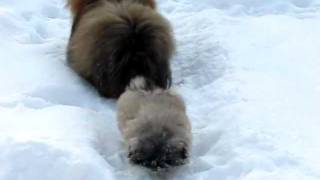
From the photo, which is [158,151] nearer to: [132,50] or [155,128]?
[155,128]

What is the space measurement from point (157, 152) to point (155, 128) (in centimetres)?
15

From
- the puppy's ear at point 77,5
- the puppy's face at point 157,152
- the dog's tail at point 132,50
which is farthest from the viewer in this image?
the puppy's ear at point 77,5

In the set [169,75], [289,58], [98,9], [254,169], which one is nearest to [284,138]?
[254,169]

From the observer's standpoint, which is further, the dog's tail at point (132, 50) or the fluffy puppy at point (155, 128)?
the dog's tail at point (132, 50)

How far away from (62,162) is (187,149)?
64cm

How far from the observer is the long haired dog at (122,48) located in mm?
4520

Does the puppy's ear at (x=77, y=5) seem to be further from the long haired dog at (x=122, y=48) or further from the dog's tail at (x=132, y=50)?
the dog's tail at (x=132, y=50)

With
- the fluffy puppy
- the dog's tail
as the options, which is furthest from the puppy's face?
the dog's tail

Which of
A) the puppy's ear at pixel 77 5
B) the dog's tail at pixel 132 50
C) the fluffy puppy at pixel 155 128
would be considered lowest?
the puppy's ear at pixel 77 5

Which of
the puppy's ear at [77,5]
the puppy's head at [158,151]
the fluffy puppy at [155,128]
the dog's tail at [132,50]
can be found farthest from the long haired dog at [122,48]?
the puppy's head at [158,151]

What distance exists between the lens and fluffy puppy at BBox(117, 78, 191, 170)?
3383 mm

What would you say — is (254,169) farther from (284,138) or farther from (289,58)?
(289,58)

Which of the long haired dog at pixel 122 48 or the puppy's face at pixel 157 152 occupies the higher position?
the puppy's face at pixel 157 152

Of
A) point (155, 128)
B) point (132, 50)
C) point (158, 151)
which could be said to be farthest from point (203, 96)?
point (158, 151)
